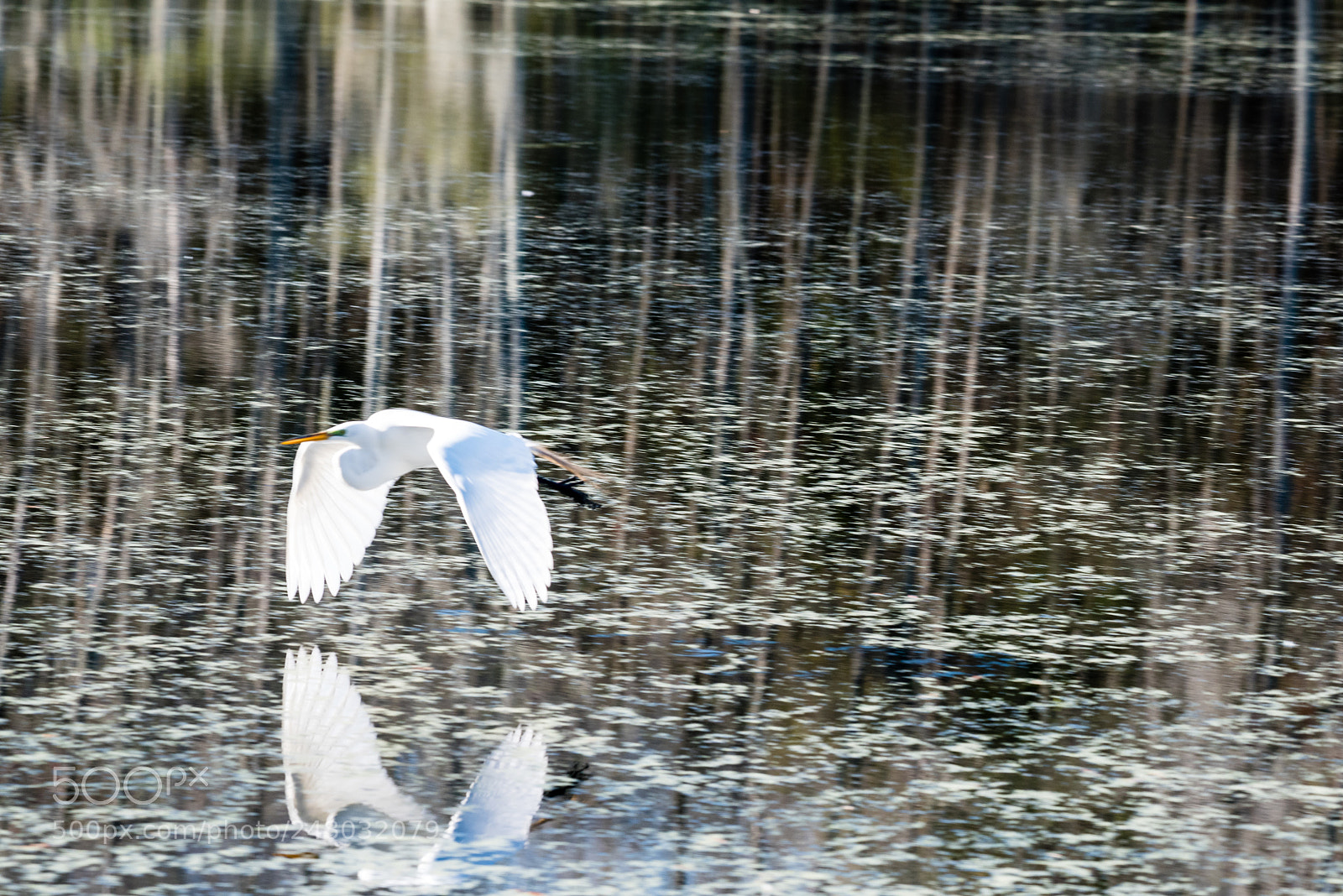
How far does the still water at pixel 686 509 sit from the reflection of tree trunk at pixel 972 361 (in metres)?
0.03

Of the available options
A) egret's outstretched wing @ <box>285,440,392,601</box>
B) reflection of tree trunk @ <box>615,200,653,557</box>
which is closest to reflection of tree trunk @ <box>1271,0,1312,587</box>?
reflection of tree trunk @ <box>615,200,653,557</box>

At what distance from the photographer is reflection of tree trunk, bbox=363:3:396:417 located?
770 cm

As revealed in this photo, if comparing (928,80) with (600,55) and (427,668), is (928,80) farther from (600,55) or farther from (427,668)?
(427,668)

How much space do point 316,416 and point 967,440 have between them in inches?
92.8

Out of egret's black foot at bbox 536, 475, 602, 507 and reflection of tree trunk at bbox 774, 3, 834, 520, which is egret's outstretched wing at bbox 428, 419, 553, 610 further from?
reflection of tree trunk at bbox 774, 3, 834, 520

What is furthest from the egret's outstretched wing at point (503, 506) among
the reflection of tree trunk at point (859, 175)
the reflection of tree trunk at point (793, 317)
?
the reflection of tree trunk at point (859, 175)

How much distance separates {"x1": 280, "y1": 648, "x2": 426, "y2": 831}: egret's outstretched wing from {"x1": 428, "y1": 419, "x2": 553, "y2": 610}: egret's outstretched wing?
0.49 metres

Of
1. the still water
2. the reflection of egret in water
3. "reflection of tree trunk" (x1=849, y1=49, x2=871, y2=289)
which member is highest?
"reflection of tree trunk" (x1=849, y1=49, x2=871, y2=289)

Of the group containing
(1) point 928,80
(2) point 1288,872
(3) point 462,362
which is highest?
(1) point 928,80

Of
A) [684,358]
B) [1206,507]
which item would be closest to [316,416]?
[684,358]

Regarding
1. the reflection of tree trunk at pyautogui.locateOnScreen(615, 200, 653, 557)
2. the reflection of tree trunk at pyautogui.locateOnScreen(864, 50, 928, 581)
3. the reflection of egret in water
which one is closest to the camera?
the reflection of egret in water

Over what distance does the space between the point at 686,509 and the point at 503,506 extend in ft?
5.55

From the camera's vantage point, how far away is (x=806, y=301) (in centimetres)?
935

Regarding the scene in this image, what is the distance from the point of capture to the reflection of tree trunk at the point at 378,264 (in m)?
7.70
